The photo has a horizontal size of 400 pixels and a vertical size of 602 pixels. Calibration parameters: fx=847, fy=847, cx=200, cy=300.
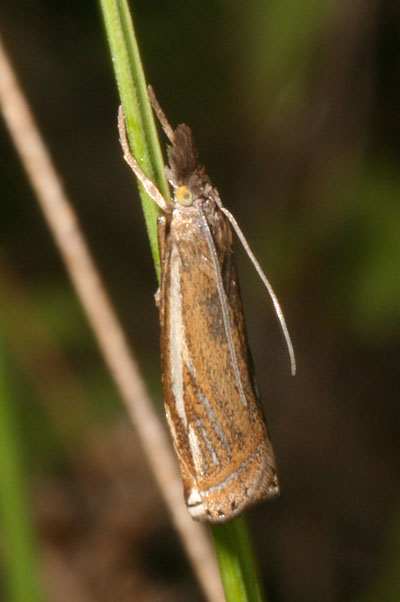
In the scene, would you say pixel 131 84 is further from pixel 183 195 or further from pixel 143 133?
pixel 183 195

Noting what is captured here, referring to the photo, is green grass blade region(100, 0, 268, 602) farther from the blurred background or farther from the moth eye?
the blurred background

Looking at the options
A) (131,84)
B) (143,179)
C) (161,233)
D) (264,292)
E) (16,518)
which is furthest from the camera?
(264,292)

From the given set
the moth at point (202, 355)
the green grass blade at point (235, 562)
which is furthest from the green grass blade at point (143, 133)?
the moth at point (202, 355)

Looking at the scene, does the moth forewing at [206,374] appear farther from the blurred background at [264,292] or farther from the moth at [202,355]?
the blurred background at [264,292]

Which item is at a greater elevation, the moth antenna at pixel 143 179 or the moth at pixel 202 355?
the moth antenna at pixel 143 179

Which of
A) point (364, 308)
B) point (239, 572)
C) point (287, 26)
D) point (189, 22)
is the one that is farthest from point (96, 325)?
point (189, 22)

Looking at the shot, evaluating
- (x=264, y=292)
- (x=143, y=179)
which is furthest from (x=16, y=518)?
(x=264, y=292)
